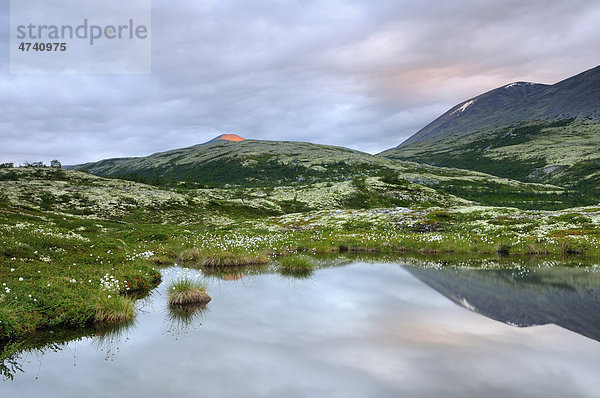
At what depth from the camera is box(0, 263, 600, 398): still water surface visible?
30.8 ft

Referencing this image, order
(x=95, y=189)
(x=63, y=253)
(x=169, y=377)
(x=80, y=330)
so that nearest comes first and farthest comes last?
(x=169, y=377) < (x=80, y=330) < (x=63, y=253) < (x=95, y=189)

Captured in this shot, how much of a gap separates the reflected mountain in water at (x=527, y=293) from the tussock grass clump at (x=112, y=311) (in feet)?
50.6

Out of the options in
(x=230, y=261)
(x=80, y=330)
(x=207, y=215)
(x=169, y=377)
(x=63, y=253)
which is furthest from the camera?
(x=207, y=215)

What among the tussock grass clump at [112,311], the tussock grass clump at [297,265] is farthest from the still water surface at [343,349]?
the tussock grass clump at [297,265]

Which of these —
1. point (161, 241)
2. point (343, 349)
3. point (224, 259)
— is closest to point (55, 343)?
point (343, 349)

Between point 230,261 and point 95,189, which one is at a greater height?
point 95,189

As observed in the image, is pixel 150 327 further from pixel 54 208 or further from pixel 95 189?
pixel 95 189

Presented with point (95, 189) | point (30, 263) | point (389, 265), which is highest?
point (95, 189)

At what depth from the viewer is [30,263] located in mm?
19094

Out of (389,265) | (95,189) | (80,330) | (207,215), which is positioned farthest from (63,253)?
(95,189)

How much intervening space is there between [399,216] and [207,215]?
40261 millimetres

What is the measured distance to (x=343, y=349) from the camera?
11906mm

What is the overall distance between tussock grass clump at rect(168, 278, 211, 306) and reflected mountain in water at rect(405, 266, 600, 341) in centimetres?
1289

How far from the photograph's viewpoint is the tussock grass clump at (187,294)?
1739 centimetres
